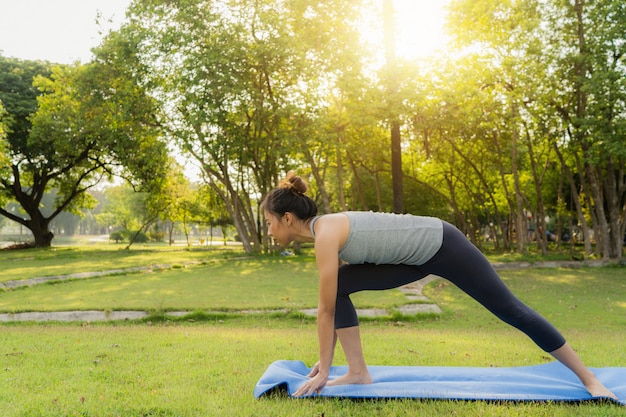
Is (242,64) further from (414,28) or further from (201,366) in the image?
(201,366)

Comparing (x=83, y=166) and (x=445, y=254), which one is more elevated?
(x=83, y=166)

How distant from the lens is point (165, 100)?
2761 cm

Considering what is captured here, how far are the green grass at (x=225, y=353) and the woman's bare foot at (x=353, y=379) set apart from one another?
391mm

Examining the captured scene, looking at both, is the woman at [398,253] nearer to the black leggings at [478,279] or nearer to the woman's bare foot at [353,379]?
the black leggings at [478,279]

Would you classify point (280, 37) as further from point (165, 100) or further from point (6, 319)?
point (6, 319)

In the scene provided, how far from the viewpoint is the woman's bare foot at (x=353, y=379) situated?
435 centimetres

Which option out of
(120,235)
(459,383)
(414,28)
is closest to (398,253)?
(459,383)

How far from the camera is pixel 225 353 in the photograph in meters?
5.66

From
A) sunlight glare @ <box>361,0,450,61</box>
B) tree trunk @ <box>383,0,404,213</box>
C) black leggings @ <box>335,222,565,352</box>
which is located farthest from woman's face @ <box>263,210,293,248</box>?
sunlight glare @ <box>361,0,450,61</box>

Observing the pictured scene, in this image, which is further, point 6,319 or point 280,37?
point 280,37

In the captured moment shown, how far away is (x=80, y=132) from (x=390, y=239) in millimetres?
31138

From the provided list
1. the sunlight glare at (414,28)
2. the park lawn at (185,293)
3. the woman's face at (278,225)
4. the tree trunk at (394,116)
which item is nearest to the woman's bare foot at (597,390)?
the woman's face at (278,225)

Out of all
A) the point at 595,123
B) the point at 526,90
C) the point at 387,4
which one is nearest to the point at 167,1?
the point at 387,4

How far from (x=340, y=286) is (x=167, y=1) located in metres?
25.1
